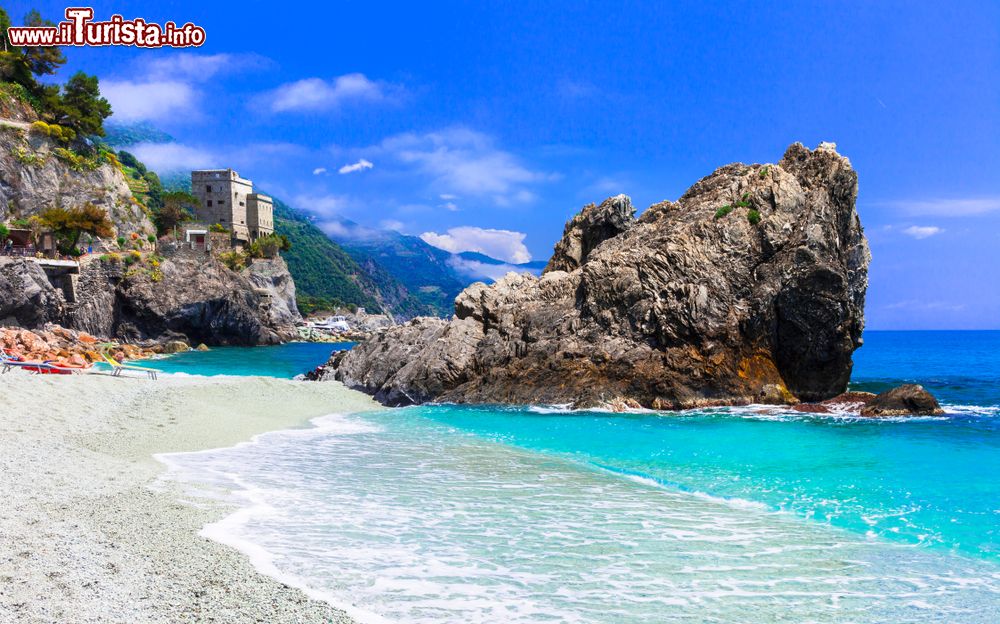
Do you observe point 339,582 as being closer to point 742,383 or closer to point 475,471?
point 475,471

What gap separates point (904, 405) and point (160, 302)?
236 ft

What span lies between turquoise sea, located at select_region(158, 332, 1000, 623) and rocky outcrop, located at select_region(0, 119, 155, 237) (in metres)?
63.1

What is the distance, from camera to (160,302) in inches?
2958

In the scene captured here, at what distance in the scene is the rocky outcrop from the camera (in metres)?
65.7

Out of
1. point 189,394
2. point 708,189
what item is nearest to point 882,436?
point 708,189

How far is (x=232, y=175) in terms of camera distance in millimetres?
110875

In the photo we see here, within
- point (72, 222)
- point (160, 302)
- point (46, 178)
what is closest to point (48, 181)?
point (46, 178)

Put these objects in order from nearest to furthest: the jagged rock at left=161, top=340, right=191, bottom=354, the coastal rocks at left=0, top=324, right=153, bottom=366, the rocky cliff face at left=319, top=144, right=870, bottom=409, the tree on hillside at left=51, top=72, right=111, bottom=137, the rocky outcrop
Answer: the rocky cliff face at left=319, top=144, right=870, bottom=409 < the coastal rocks at left=0, top=324, right=153, bottom=366 < the rocky outcrop < the jagged rock at left=161, top=340, right=191, bottom=354 < the tree on hillside at left=51, top=72, right=111, bottom=137

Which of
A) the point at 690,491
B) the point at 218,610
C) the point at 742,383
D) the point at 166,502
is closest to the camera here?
the point at 218,610

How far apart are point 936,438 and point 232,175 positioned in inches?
4314

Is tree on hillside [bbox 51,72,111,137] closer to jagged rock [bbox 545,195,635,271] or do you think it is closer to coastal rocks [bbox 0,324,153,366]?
coastal rocks [bbox 0,324,153,366]

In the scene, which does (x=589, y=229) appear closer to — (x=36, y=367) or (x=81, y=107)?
(x=36, y=367)

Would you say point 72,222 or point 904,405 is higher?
point 72,222

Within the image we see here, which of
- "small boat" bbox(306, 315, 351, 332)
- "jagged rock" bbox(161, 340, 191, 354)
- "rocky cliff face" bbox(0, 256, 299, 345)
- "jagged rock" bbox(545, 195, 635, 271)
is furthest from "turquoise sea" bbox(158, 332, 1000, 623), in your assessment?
"small boat" bbox(306, 315, 351, 332)
